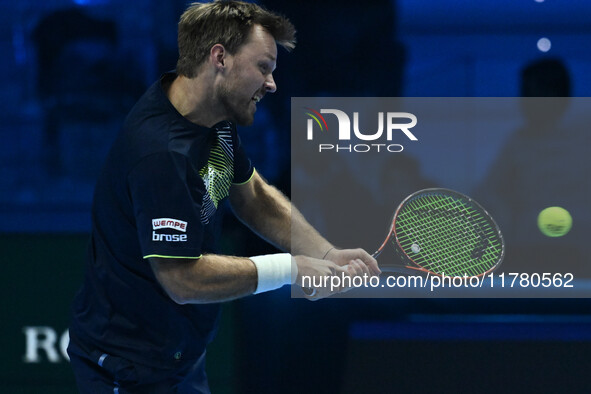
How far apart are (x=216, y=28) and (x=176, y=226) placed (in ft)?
1.79

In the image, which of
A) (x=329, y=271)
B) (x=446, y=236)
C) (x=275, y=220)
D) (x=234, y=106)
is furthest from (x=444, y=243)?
(x=234, y=106)

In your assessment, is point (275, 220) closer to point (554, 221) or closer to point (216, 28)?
point (216, 28)

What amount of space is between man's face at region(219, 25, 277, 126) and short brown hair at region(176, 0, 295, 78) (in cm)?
2

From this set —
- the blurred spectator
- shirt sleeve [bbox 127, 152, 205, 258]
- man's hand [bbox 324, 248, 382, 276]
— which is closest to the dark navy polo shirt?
shirt sleeve [bbox 127, 152, 205, 258]

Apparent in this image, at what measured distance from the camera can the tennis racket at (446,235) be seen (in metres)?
3.25

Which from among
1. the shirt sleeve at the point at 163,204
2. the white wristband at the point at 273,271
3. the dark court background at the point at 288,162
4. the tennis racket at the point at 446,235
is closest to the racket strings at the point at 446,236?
the tennis racket at the point at 446,235

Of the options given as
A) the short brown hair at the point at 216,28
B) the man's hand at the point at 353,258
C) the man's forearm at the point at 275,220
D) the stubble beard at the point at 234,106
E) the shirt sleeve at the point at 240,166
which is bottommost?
the man's hand at the point at 353,258

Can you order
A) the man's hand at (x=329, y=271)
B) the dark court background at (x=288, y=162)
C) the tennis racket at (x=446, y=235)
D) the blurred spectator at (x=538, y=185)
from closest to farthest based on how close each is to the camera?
1. the man's hand at (x=329, y=271)
2. the tennis racket at (x=446, y=235)
3. the dark court background at (x=288, y=162)
4. the blurred spectator at (x=538, y=185)

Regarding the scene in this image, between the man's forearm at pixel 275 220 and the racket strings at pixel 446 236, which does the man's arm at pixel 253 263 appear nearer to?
the man's forearm at pixel 275 220

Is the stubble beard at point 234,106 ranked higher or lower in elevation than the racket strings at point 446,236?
higher

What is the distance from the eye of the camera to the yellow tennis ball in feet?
12.6

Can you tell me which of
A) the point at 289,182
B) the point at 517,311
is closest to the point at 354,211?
the point at 289,182

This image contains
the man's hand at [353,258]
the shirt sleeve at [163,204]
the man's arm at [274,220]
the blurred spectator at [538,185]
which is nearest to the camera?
the shirt sleeve at [163,204]

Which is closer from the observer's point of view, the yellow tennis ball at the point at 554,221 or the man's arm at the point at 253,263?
the man's arm at the point at 253,263
